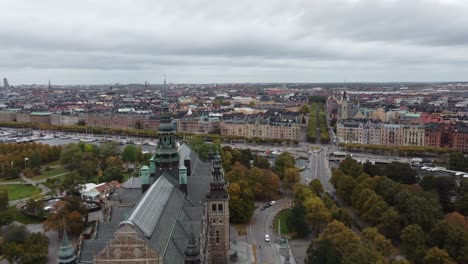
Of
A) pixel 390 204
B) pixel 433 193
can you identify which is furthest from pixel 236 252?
pixel 433 193

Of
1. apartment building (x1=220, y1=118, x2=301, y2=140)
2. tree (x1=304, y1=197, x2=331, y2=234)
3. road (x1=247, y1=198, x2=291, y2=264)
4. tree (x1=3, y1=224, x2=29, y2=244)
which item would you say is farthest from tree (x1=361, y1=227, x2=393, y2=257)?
apartment building (x1=220, y1=118, x2=301, y2=140)

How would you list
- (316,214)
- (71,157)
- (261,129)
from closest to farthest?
(316,214)
(71,157)
(261,129)

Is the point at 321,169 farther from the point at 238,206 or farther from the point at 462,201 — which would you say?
the point at 238,206

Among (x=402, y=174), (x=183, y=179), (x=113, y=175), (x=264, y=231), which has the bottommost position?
(x=264, y=231)

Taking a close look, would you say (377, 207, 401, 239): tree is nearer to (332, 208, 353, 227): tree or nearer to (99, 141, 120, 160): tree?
(332, 208, 353, 227): tree

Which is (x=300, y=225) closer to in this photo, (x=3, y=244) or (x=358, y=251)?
(x=358, y=251)

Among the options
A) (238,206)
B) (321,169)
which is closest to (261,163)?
(321,169)
